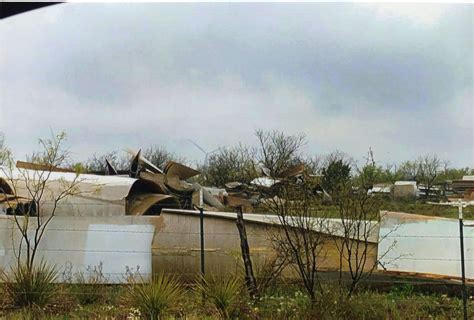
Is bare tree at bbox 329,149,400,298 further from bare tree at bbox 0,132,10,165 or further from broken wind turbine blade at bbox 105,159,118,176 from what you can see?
broken wind turbine blade at bbox 105,159,118,176

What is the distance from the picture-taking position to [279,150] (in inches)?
253

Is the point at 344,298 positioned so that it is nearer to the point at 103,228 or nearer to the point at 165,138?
the point at 103,228

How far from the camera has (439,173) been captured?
8.92 m

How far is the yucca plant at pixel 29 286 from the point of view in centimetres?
538

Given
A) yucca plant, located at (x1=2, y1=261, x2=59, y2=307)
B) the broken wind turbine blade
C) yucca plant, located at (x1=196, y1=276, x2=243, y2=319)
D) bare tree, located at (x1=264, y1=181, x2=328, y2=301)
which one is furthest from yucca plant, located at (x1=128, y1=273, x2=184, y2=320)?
the broken wind turbine blade

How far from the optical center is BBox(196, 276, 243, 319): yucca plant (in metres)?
5.04

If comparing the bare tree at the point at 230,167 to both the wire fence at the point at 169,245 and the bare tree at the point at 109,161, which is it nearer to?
the wire fence at the point at 169,245

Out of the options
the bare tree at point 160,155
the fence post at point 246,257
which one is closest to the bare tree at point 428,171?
the fence post at point 246,257

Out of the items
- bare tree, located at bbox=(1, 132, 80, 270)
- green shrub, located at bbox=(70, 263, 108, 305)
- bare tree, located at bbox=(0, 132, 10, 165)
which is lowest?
green shrub, located at bbox=(70, 263, 108, 305)

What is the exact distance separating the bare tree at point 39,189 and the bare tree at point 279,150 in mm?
2217

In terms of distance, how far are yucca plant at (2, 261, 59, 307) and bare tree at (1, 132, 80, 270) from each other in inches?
33.8

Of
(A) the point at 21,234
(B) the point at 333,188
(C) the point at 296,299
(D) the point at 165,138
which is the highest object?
(D) the point at 165,138

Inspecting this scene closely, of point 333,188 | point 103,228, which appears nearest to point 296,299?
point 333,188

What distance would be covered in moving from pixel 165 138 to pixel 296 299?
4107mm
